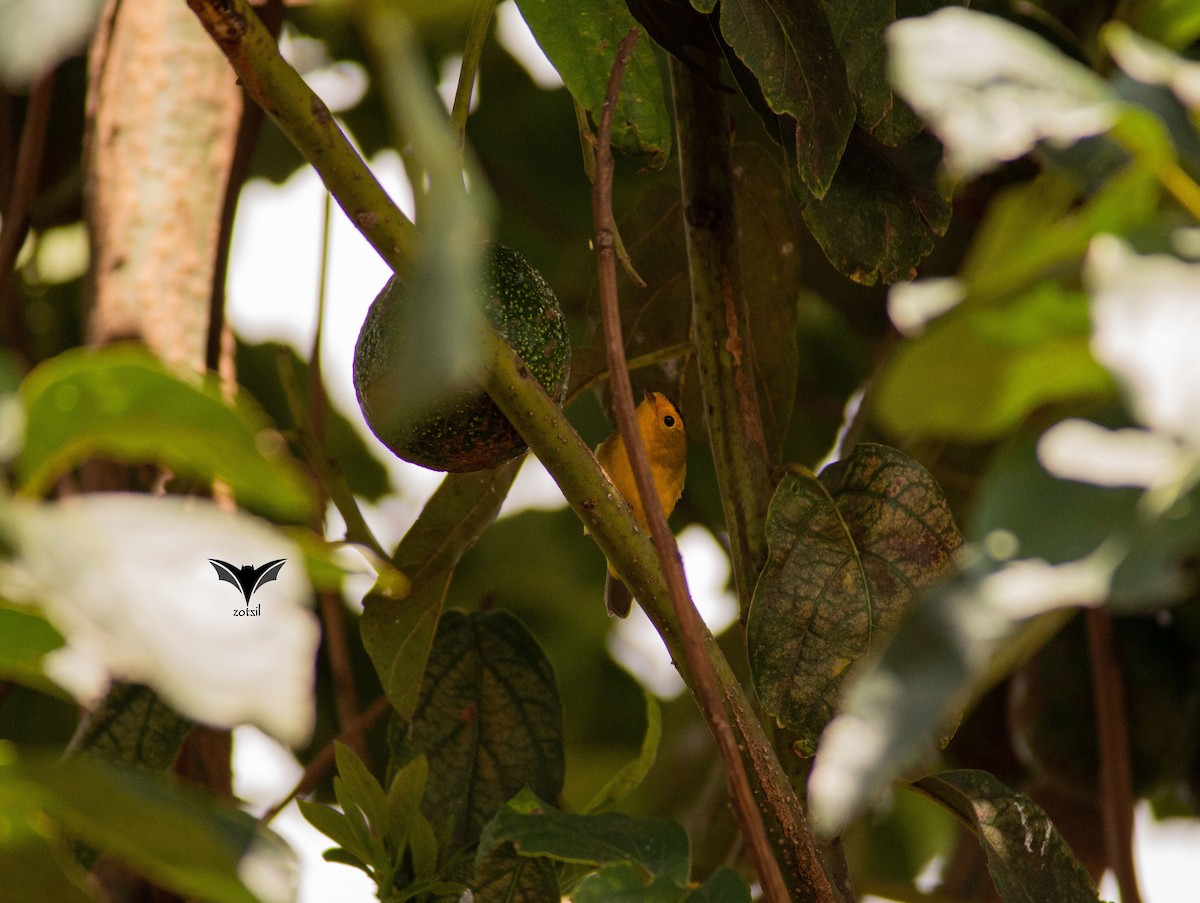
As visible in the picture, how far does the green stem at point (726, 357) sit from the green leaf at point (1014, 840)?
14 cm

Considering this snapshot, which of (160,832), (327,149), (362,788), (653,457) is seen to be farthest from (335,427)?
(160,832)

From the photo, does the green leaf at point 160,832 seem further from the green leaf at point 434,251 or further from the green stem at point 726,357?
the green stem at point 726,357

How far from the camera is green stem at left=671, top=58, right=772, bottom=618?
69 centimetres

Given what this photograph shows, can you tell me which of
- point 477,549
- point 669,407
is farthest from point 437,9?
point 477,549

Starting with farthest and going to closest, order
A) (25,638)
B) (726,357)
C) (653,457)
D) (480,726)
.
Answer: (653,457), (480,726), (726,357), (25,638)

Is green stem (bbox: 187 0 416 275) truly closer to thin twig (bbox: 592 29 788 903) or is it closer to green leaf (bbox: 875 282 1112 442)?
thin twig (bbox: 592 29 788 903)

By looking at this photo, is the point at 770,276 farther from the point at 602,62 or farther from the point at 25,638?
the point at 25,638

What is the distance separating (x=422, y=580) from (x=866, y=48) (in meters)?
0.38

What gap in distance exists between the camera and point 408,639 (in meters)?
0.73

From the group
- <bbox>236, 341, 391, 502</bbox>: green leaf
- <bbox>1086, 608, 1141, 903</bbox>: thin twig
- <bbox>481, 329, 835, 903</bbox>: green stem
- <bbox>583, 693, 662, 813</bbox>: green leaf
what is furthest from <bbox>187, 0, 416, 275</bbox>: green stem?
<bbox>236, 341, 391, 502</bbox>: green leaf

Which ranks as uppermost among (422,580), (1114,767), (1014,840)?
(422,580)

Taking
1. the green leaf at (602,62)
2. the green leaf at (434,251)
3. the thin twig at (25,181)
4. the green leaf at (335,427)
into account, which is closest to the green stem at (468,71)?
the green leaf at (602,62)

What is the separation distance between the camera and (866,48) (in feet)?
1.95

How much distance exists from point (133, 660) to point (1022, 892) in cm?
49
